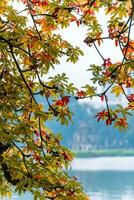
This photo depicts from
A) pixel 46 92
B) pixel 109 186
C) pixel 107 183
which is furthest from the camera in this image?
pixel 107 183

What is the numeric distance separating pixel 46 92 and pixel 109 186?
53036mm

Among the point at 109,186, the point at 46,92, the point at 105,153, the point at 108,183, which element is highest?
the point at 105,153

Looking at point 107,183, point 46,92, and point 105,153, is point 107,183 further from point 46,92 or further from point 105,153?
point 105,153

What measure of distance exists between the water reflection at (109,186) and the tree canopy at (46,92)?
36.6 meters

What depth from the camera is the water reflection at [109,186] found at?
149 ft

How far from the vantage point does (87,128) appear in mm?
123750

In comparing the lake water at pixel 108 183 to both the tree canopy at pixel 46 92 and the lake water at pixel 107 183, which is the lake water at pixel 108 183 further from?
the tree canopy at pixel 46 92

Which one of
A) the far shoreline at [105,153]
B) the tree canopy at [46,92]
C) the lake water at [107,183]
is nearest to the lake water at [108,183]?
the lake water at [107,183]

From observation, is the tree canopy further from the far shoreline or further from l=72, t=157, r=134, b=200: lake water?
the far shoreline

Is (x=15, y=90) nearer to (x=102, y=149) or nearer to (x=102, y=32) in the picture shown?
(x=102, y=32)

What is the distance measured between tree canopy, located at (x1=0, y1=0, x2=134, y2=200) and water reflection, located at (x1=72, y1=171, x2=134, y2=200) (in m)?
36.6

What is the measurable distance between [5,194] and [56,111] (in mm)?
1069

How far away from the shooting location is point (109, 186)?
57.9 meters

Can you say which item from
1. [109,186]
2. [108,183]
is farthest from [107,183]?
[109,186]
